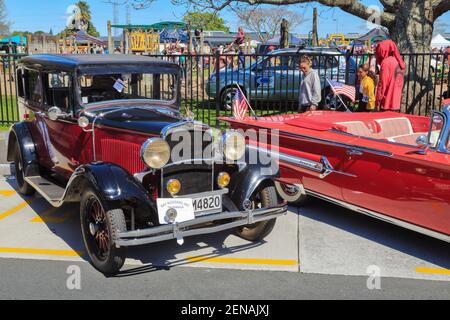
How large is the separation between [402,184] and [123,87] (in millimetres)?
3006

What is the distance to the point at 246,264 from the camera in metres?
4.33

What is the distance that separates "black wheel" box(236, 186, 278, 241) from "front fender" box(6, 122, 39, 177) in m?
2.67

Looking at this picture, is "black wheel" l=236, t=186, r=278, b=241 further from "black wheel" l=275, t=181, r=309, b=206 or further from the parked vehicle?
the parked vehicle

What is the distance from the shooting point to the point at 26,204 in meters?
6.02

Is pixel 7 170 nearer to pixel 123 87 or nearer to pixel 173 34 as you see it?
pixel 123 87

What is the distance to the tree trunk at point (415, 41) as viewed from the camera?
9.62m

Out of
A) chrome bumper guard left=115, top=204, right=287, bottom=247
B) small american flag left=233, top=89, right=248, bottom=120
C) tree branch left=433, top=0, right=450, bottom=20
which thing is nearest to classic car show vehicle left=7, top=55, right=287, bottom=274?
chrome bumper guard left=115, top=204, right=287, bottom=247

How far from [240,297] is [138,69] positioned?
2.80m

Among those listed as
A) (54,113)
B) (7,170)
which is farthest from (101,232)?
(7,170)

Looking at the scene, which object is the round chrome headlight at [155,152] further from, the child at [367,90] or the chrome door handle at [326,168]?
the child at [367,90]

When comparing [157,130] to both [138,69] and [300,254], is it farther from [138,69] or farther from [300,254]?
[300,254]

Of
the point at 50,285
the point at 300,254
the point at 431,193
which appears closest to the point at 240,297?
the point at 300,254

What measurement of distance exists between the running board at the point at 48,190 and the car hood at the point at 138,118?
85 cm
